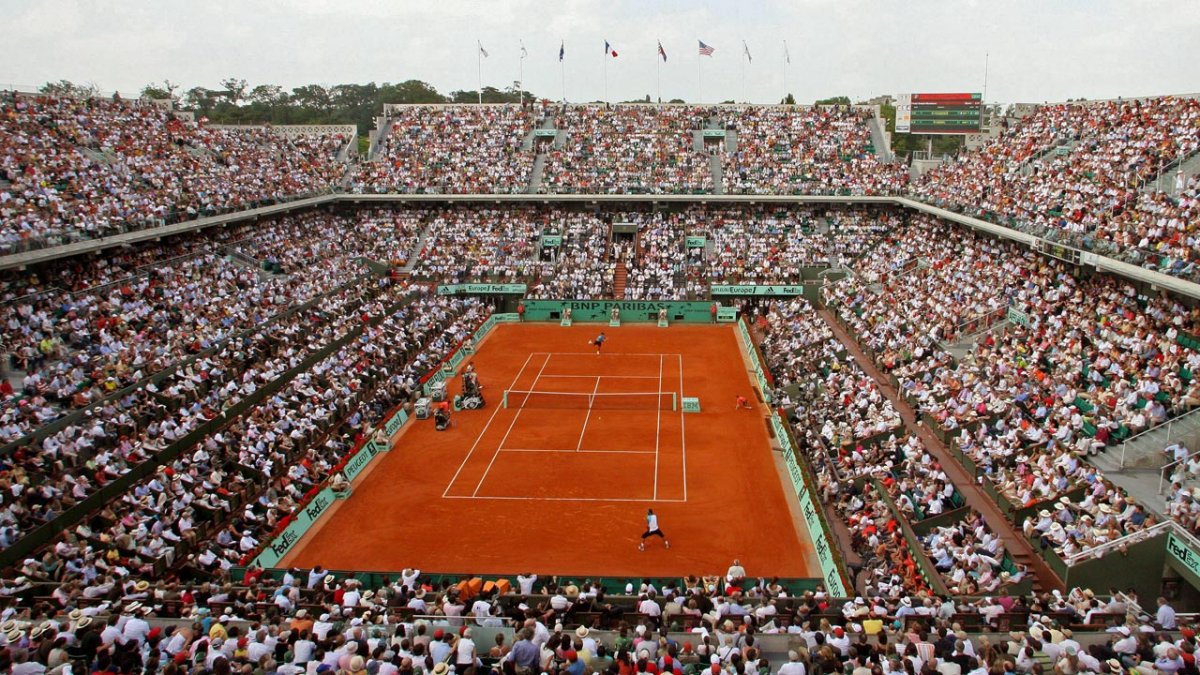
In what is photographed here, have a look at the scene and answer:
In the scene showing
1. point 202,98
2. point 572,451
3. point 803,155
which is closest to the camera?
point 572,451

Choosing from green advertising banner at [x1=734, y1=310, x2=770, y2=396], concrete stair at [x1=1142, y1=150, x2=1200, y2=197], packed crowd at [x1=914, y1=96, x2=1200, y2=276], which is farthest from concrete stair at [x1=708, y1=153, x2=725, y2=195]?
concrete stair at [x1=1142, y1=150, x2=1200, y2=197]

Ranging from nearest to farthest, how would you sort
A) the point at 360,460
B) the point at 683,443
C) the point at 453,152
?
the point at 360,460 → the point at 683,443 → the point at 453,152

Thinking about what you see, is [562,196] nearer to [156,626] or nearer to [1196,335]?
[1196,335]

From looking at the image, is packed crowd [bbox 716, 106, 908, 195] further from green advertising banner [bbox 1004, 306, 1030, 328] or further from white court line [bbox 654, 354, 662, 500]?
white court line [bbox 654, 354, 662, 500]

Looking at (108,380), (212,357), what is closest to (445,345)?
(212,357)

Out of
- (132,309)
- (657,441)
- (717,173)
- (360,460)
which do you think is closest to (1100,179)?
(657,441)

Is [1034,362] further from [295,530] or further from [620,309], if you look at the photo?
[620,309]
